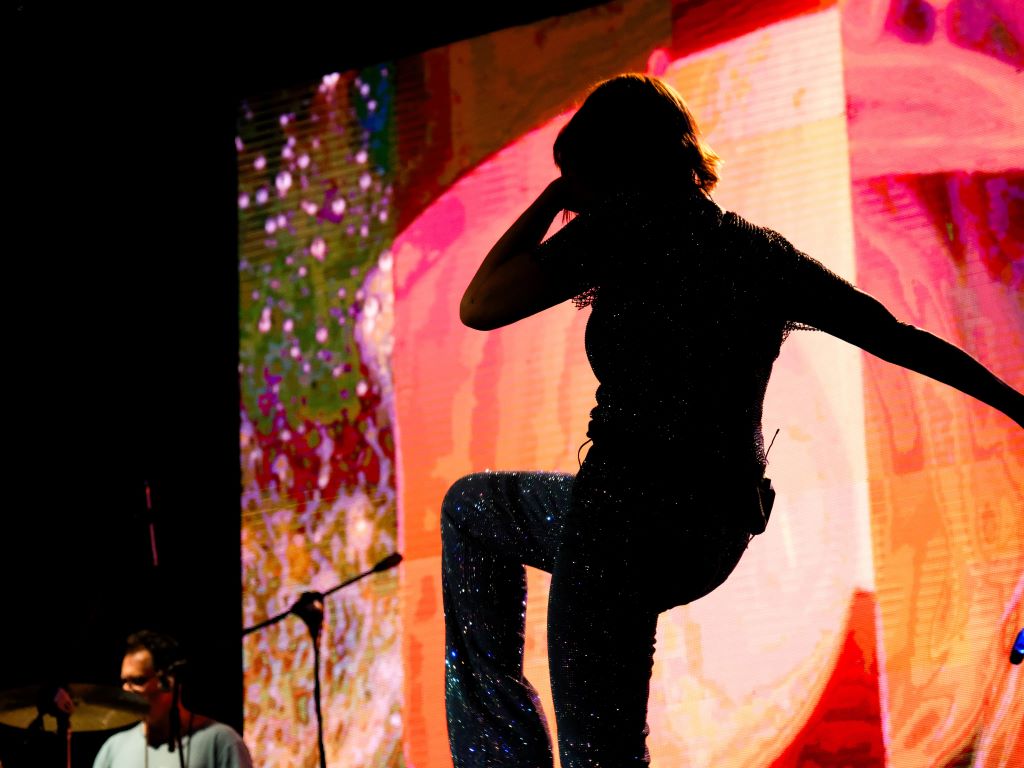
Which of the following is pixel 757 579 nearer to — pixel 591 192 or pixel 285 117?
pixel 591 192

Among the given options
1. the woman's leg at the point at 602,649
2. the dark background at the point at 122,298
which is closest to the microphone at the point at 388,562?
the dark background at the point at 122,298

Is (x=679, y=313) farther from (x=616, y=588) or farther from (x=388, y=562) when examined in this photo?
(x=388, y=562)

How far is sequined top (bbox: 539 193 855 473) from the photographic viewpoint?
145 cm

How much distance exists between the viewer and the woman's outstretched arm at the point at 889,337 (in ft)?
4.63

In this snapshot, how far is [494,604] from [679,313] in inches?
18.8

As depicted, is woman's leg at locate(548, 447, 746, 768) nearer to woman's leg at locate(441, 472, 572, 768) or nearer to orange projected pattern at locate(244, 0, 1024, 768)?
woman's leg at locate(441, 472, 572, 768)

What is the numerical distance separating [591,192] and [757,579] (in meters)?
1.79

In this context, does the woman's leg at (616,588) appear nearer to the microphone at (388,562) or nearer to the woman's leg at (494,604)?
the woman's leg at (494,604)

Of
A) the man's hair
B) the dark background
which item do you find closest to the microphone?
the man's hair

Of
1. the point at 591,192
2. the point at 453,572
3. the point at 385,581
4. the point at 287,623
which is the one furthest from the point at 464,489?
the point at 287,623

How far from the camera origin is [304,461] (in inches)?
148

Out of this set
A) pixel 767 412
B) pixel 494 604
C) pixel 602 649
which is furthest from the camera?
pixel 767 412

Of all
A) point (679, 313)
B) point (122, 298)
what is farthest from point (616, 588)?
point (122, 298)

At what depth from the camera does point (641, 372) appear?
1463 millimetres
